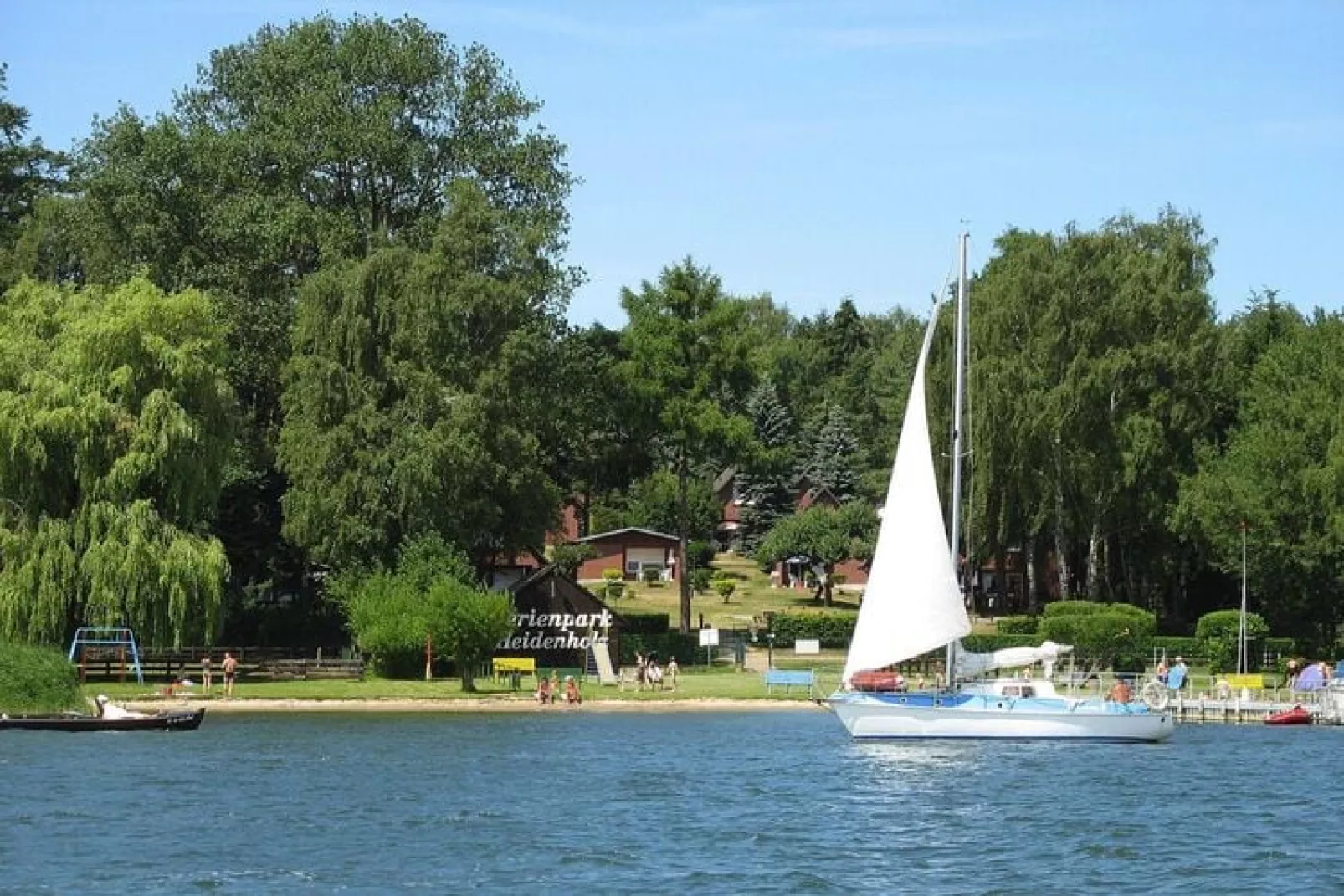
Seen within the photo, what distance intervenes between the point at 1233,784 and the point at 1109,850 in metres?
11.9

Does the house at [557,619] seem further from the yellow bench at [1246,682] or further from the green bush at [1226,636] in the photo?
the green bush at [1226,636]

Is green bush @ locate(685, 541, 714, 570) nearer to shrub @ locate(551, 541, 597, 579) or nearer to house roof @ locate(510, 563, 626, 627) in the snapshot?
shrub @ locate(551, 541, 597, 579)

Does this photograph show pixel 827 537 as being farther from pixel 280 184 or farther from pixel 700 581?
pixel 280 184

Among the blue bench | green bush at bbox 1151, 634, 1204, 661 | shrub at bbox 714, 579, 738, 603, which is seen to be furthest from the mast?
shrub at bbox 714, 579, 738, 603

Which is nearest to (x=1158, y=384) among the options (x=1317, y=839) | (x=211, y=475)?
(x=211, y=475)

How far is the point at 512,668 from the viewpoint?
71438 mm

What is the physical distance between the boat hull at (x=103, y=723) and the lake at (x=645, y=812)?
0.31 m

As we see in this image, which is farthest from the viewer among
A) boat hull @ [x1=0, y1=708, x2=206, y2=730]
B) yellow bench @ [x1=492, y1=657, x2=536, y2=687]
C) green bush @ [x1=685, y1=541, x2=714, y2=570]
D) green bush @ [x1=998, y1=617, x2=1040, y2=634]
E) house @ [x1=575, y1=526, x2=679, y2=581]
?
house @ [x1=575, y1=526, x2=679, y2=581]

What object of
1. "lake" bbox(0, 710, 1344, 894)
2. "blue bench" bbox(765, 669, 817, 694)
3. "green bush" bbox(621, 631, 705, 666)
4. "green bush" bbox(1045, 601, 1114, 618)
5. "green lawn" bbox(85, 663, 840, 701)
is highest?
"green bush" bbox(1045, 601, 1114, 618)

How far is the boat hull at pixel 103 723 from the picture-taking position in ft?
183

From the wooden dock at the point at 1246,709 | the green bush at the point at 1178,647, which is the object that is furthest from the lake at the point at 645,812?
the green bush at the point at 1178,647

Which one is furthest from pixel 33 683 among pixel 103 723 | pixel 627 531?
pixel 627 531

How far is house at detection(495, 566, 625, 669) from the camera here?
77375mm

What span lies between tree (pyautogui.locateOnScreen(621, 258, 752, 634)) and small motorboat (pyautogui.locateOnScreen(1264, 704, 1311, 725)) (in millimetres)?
26614
